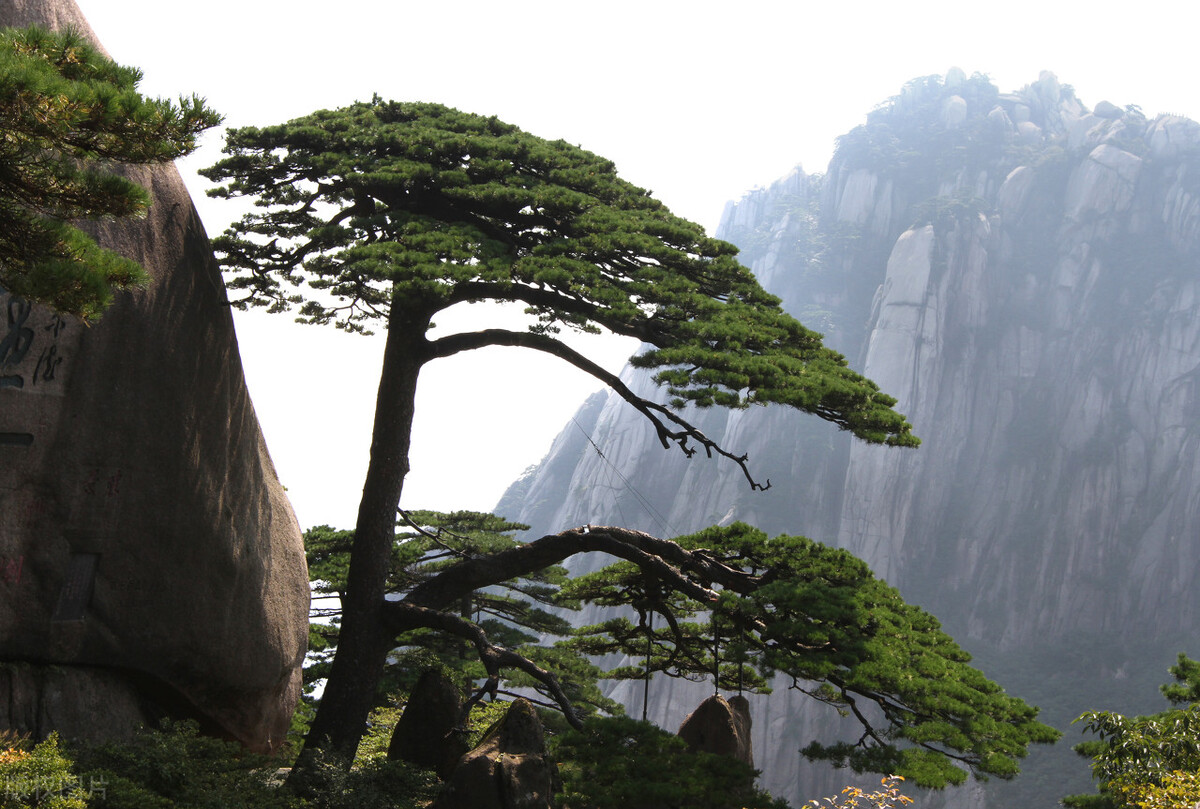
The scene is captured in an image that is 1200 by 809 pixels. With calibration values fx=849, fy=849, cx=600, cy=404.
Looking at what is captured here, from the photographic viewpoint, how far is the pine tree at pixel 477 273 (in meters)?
6.77

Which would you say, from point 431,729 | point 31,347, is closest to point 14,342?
point 31,347

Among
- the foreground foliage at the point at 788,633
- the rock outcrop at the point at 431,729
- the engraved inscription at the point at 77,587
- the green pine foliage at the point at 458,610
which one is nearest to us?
the foreground foliage at the point at 788,633

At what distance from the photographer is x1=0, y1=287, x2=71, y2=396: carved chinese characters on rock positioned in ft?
18.5

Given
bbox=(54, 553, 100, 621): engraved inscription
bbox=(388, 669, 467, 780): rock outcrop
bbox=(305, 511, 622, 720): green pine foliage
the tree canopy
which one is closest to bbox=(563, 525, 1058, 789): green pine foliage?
bbox=(388, 669, 467, 780): rock outcrop

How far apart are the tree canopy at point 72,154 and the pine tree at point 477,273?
9.56 ft

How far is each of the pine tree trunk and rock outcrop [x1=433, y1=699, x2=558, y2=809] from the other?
2077mm

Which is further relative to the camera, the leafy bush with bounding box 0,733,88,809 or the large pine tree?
the large pine tree

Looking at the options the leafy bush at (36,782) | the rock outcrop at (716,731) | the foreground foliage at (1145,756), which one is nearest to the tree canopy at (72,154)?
the leafy bush at (36,782)

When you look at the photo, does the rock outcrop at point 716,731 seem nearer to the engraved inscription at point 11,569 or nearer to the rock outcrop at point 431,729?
the rock outcrop at point 431,729

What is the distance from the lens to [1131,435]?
39906 mm

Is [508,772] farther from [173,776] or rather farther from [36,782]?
[36,782]

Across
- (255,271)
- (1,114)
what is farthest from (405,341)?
(1,114)

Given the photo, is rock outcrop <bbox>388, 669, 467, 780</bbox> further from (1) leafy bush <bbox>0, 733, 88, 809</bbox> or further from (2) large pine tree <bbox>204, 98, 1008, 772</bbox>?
(1) leafy bush <bbox>0, 733, 88, 809</bbox>

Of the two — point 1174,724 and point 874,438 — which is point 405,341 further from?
point 1174,724
